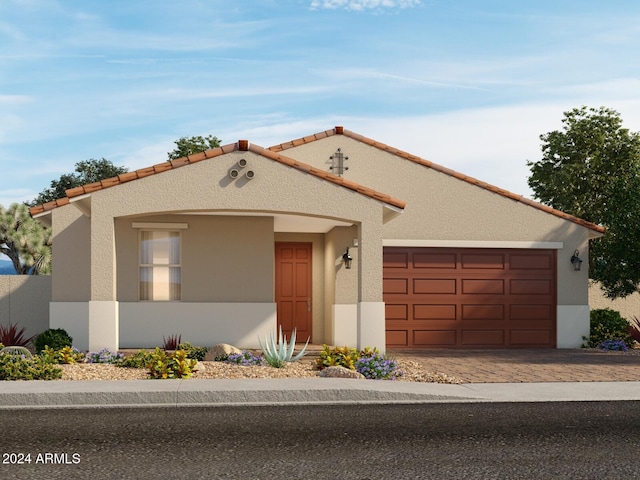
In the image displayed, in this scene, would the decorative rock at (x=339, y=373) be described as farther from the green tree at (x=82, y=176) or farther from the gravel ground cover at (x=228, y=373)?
the green tree at (x=82, y=176)

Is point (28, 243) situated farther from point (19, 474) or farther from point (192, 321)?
point (19, 474)

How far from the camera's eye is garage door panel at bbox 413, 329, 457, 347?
21.1m

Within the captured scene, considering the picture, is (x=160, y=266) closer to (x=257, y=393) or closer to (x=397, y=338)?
(x=397, y=338)

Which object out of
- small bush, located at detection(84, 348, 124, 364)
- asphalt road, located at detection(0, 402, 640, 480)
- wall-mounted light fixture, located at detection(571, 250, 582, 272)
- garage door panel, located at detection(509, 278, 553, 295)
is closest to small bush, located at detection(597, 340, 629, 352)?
garage door panel, located at detection(509, 278, 553, 295)

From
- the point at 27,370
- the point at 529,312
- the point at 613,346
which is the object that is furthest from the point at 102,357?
the point at 613,346

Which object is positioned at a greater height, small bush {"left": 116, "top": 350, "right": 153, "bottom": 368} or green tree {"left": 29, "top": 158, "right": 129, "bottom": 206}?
green tree {"left": 29, "top": 158, "right": 129, "bottom": 206}

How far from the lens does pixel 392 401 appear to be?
12.0 meters

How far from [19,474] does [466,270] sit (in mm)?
15428

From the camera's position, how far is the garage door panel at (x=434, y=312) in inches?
832

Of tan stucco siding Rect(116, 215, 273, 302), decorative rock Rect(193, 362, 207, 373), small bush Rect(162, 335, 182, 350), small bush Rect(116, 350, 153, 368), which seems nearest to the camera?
decorative rock Rect(193, 362, 207, 373)

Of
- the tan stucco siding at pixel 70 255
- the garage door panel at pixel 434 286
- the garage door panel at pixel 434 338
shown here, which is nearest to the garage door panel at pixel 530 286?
the garage door panel at pixel 434 286

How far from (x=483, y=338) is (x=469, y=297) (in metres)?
1.08

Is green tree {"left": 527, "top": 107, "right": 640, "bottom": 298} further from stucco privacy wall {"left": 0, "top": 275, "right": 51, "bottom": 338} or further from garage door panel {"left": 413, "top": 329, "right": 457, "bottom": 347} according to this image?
stucco privacy wall {"left": 0, "top": 275, "right": 51, "bottom": 338}

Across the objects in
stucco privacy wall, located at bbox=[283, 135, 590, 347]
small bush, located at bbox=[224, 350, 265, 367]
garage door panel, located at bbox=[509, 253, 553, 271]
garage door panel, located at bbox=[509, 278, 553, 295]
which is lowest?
small bush, located at bbox=[224, 350, 265, 367]
